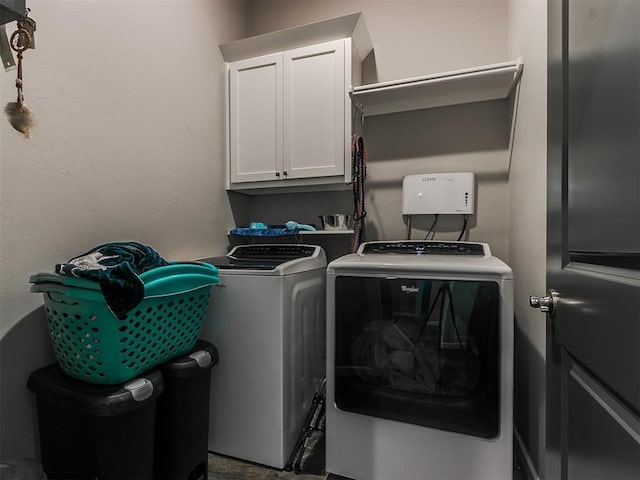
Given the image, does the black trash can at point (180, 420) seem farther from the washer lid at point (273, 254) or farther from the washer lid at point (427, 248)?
the washer lid at point (427, 248)

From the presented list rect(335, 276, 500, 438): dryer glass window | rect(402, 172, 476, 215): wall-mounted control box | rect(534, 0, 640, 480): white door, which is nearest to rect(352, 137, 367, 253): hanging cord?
rect(402, 172, 476, 215): wall-mounted control box

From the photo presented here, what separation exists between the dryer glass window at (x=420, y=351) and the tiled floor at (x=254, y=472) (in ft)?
1.10

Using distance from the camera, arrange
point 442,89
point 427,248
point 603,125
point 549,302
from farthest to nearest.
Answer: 1. point 442,89
2. point 427,248
3. point 549,302
4. point 603,125

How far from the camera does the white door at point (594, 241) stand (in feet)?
1.74

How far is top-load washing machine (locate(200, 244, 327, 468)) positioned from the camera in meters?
1.38

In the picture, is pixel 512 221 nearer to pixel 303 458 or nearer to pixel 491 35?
pixel 491 35

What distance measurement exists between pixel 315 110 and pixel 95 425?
181 centimetres

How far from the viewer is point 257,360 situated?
4.60 ft

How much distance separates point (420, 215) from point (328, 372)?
121 cm

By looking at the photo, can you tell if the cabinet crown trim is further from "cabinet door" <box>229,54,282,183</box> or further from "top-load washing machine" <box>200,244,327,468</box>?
"top-load washing machine" <box>200,244,327,468</box>

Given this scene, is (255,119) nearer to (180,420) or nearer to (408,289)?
(408,289)

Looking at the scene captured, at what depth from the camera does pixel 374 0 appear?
7.04 feet

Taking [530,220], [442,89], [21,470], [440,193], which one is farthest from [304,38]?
[21,470]

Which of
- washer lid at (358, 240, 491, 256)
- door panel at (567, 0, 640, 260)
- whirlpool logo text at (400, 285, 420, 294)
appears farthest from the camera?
washer lid at (358, 240, 491, 256)
